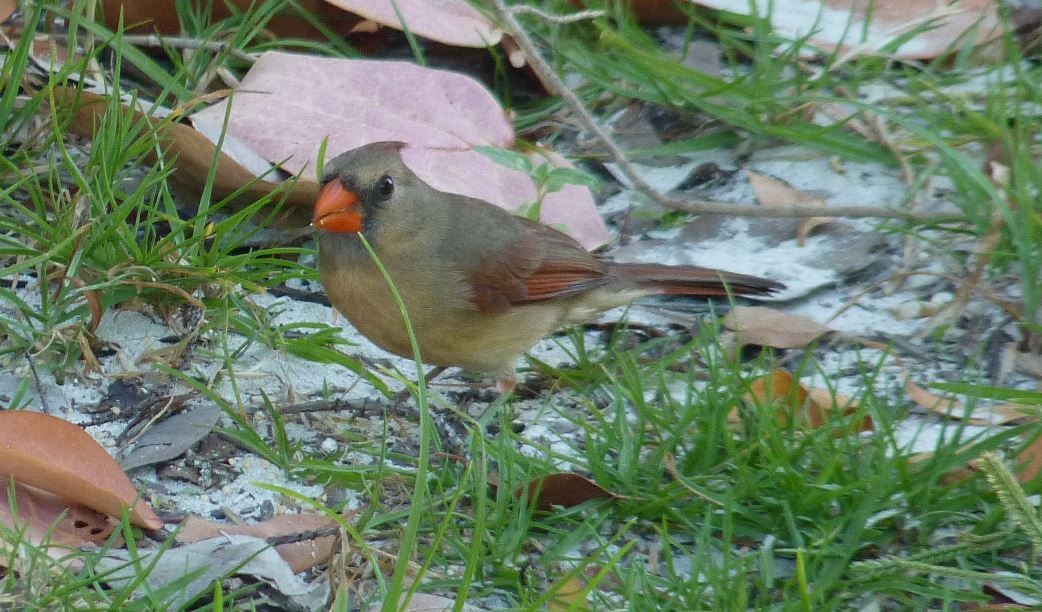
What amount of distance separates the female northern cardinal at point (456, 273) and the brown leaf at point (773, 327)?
90 millimetres

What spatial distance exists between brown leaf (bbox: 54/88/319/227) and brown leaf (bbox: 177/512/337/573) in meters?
1.15

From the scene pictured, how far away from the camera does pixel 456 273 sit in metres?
3.94

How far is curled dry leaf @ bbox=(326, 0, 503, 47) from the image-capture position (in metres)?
4.78

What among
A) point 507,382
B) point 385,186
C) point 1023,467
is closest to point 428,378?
point 507,382

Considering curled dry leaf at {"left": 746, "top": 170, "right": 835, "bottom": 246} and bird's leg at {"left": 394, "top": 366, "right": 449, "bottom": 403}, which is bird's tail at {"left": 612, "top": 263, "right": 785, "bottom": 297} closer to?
curled dry leaf at {"left": 746, "top": 170, "right": 835, "bottom": 246}

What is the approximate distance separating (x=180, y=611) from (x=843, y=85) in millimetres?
3429

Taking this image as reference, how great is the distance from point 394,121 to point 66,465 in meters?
1.82

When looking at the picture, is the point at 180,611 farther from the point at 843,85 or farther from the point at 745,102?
the point at 843,85

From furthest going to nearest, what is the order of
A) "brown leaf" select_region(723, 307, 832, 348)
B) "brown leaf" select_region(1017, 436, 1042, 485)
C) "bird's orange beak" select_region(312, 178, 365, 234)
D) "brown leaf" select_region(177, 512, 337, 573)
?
"brown leaf" select_region(723, 307, 832, 348)
"bird's orange beak" select_region(312, 178, 365, 234)
"brown leaf" select_region(1017, 436, 1042, 485)
"brown leaf" select_region(177, 512, 337, 573)

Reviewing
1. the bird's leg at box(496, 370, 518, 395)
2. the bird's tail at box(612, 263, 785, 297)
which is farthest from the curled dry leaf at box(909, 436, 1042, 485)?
the bird's leg at box(496, 370, 518, 395)

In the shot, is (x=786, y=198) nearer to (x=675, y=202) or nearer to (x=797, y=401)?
(x=675, y=202)

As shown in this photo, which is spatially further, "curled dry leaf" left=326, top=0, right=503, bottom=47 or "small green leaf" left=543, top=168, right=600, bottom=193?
"curled dry leaf" left=326, top=0, right=503, bottom=47

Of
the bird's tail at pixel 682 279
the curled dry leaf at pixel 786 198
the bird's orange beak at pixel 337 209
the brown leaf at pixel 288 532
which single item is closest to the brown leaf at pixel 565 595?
the brown leaf at pixel 288 532

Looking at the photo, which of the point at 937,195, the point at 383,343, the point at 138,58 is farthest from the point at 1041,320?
the point at 138,58
